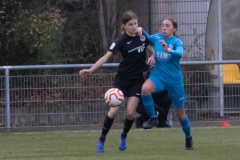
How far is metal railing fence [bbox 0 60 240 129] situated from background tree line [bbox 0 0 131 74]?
87.4 inches

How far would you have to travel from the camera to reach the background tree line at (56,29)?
15203 millimetres

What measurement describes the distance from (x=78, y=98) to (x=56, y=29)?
309cm

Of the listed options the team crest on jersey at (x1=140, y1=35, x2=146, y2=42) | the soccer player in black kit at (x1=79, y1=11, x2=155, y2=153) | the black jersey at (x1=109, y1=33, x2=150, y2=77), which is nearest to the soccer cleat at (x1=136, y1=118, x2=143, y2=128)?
the soccer player in black kit at (x1=79, y1=11, x2=155, y2=153)

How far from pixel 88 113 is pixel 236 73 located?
324cm

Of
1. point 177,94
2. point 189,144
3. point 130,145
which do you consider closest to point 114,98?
point 177,94

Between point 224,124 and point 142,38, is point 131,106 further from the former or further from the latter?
point 224,124

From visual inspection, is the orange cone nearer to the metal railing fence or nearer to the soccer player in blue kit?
the metal railing fence

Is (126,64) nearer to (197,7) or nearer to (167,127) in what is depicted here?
(167,127)

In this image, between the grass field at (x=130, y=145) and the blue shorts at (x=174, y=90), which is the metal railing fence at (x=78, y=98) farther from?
the blue shorts at (x=174, y=90)

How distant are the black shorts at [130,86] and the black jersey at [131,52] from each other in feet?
0.24

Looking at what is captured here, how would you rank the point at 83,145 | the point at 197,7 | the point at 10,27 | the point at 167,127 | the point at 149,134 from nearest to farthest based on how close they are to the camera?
the point at 83,145 < the point at 149,134 < the point at 167,127 < the point at 10,27 < the point at 197,7

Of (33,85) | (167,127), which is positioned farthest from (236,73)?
(33,85)

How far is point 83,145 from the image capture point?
10.2m

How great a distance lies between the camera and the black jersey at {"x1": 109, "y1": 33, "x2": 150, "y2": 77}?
8930mm
